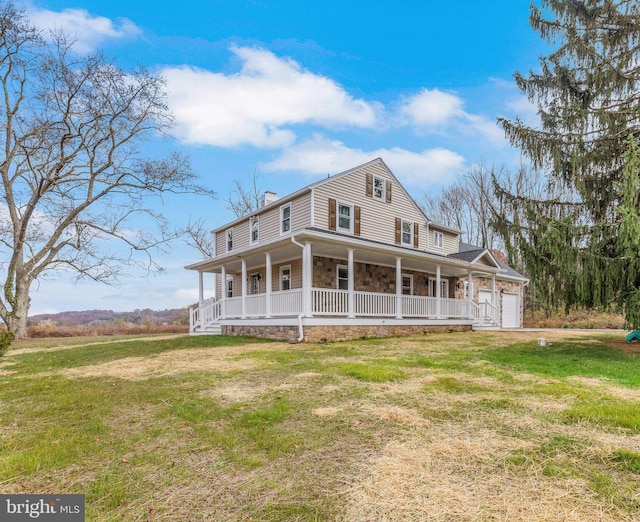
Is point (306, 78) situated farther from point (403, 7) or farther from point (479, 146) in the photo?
point (479, 146)

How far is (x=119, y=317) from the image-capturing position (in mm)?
26766

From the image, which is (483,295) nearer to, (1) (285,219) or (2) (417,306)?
(2) (417,306)

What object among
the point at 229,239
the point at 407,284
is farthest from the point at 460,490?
the point at 229,239

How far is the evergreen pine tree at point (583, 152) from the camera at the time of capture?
8.41 m

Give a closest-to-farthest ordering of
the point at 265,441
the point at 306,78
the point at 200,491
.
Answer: the point at 200,491 → the point at 265,441 → the point at 306,78

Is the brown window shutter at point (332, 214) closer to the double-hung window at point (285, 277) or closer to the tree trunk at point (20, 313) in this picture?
the double-hung window at point (285, 277)

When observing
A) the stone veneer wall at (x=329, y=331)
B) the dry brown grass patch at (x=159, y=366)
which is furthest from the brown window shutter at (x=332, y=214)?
the dry brown grass patch at (x=159, y=366)

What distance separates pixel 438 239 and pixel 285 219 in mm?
8519

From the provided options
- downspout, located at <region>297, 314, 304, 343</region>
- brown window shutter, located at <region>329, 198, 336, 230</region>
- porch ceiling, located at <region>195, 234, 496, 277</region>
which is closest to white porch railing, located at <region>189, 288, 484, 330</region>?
downspout, located at <region>297, 314, 304, 343</region>

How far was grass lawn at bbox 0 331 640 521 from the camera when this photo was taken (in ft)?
7.51

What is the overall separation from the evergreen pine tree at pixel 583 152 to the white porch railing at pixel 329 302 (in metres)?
5.37

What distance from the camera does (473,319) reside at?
16.8 meters

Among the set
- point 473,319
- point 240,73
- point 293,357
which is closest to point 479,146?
point 473,319

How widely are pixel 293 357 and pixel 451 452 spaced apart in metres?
5.40
